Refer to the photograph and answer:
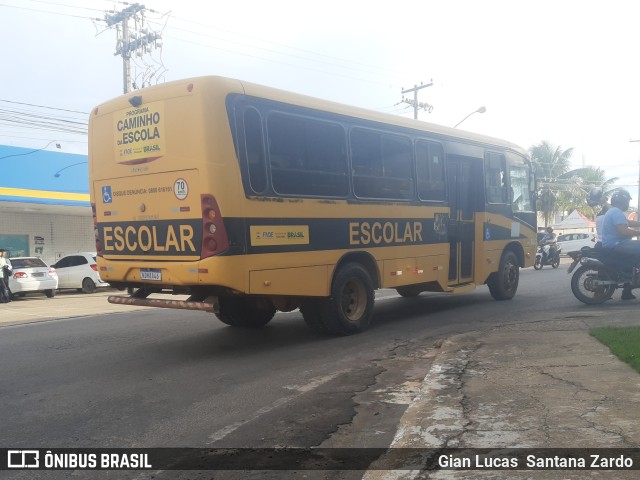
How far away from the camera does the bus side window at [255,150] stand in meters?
6.93

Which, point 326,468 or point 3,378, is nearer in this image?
point 326,468

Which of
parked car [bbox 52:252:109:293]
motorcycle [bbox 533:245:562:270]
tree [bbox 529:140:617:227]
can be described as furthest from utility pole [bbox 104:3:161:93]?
tree [bbox 529:140:617:227]

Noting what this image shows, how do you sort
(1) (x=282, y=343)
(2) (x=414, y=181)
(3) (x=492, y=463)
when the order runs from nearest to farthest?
(3) (x=492, y=463) → (1) (x=282, y=343) → (2) (x=414, y=181)

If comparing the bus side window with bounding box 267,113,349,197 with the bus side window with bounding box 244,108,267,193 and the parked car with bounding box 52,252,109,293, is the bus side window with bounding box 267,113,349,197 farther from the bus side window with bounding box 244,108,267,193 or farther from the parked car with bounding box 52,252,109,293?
the parked car with bounding box 52,252,109,293

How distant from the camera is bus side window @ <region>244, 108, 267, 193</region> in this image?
693cm

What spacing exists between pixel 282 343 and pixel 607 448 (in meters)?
5.14

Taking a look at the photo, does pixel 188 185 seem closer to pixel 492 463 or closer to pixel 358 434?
pixel 358 434

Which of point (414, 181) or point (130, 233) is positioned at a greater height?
point (414, 181)

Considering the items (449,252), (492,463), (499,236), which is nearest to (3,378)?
(492,463)

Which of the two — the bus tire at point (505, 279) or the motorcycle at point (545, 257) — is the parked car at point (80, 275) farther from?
the motorcycle at point (545, 257)

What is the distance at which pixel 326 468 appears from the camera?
383cm

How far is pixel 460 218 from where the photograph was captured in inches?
424

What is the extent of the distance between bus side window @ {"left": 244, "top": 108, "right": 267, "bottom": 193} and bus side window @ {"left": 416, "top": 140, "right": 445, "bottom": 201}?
353cm

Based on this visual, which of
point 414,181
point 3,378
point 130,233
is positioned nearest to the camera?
point 3,378
